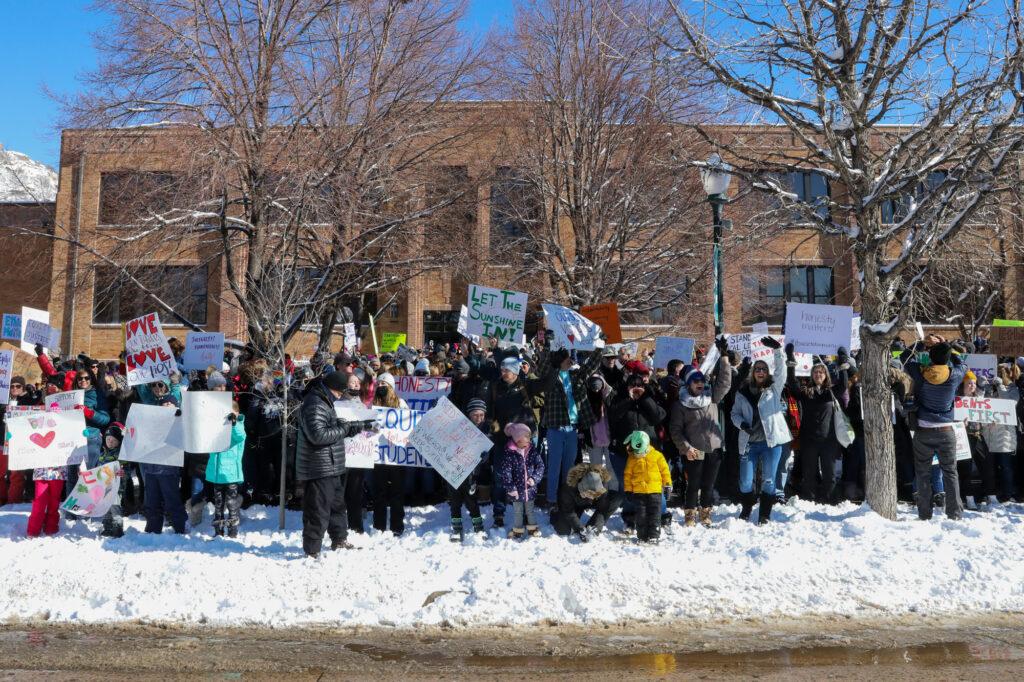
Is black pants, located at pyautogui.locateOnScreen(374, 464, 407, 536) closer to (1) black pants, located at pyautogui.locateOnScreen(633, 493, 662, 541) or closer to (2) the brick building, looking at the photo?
(1) black pants, located at pyautogui.locateOnScreen(633, 493, 662, 541)

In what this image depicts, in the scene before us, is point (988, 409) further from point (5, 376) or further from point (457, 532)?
point (5, 376)

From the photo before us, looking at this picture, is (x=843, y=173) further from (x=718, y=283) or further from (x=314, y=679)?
(x=314, y=679)

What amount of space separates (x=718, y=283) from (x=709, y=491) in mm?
3554

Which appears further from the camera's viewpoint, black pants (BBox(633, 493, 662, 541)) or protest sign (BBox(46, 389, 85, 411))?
protest sign (BBox(46, 389, 85, 411))

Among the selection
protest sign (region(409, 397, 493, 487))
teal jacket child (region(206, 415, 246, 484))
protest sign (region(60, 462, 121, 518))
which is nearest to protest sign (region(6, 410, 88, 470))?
protest sign (region(60, 462, 121, 518))

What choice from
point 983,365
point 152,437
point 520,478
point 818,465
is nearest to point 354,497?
point 520,478

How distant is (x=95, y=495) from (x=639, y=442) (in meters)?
5.50

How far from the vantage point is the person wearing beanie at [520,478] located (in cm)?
870

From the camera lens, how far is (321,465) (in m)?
7.86

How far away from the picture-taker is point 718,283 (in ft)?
38.7

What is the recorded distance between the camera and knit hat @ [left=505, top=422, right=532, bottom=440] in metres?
8.73

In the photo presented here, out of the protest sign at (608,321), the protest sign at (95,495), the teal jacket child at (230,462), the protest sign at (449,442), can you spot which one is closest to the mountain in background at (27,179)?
the protest sign at (95,495)

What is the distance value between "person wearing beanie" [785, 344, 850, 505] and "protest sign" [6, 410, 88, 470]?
796 cm

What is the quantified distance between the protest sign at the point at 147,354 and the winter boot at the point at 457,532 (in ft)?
11.8
